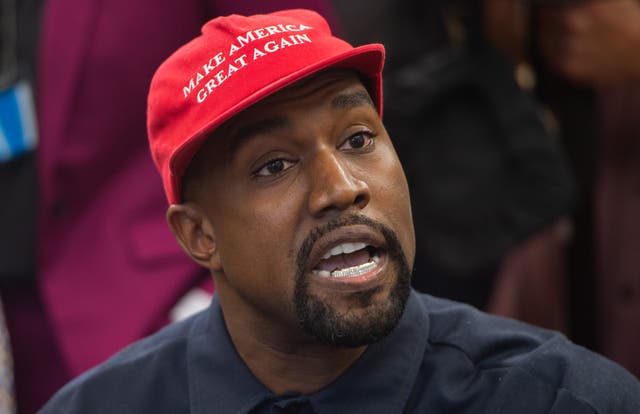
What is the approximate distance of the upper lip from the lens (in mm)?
1660

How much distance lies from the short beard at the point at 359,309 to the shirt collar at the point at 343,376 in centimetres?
13

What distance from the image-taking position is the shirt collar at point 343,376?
69.7 inches

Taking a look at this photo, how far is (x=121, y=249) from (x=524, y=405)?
1206mm

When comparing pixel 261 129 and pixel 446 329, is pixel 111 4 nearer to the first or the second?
pixel 261 129

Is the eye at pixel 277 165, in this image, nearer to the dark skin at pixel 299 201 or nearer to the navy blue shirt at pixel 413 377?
the dark skin at pixel 299 201

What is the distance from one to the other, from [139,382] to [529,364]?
2.29 feet

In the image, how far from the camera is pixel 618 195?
2875 millimetres

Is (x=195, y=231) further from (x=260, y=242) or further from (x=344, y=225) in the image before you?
(x=344, y=225)

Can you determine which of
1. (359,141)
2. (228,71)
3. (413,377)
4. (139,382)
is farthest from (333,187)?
(139,382)

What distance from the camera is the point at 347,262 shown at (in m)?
1.69

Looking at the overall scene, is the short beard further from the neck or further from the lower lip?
the neck

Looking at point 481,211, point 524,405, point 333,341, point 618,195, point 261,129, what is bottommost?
point 618,195

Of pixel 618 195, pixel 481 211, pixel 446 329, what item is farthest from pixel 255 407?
pixel 618 195

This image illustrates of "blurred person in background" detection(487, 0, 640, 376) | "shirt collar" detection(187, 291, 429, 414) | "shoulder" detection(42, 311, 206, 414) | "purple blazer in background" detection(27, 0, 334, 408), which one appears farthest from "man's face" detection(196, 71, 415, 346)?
"blurred person in background" detection(487, 0, 640, 376)
